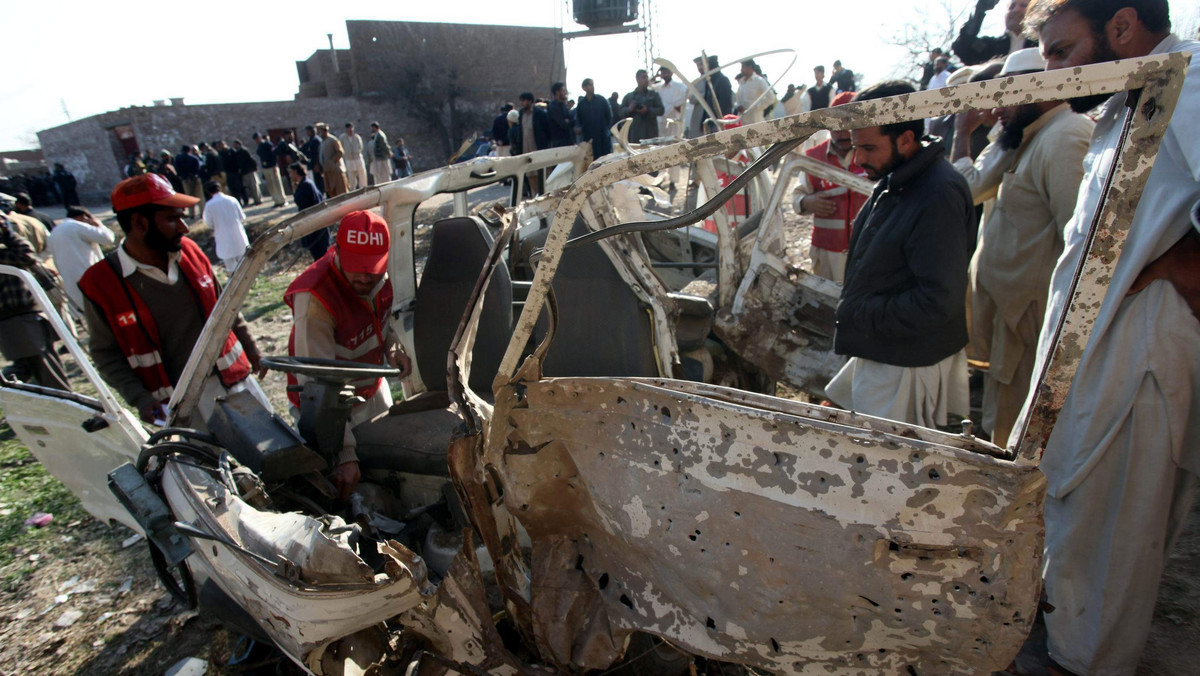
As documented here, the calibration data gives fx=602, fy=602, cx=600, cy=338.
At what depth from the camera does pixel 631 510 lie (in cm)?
160

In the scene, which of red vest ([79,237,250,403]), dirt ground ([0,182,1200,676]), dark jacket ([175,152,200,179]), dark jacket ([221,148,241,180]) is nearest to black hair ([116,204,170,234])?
red vest ([79,237,250,403])

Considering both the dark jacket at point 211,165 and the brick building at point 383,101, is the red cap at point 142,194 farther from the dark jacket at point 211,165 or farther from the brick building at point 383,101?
the brick building at point 383,101

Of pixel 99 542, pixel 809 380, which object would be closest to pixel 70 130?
→ pixel 99 542

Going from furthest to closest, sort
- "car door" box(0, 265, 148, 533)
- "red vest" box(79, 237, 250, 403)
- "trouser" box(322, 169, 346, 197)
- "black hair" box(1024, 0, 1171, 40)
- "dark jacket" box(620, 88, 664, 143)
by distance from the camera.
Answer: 1. "trouser" box(322, 169, 346, 197)
2. "dark jacket" box(620, 88, 664, 143)
3. "red vest" box(79, 237, 250, 403)
4. "car door" box(0, 265, 148, 533)
5. "black hair" box(1024, 0, 1171, 40)

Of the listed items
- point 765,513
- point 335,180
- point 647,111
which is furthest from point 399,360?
point 335,180

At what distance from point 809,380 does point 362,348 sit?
2583mm

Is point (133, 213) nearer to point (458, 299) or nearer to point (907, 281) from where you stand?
point (458, 299)

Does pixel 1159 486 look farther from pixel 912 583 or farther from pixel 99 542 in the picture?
pixel 99 542

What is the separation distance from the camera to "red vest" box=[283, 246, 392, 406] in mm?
2936

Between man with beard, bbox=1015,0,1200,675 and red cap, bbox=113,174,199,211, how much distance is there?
11.5 ft

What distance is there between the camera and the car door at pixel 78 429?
2529 millimetres

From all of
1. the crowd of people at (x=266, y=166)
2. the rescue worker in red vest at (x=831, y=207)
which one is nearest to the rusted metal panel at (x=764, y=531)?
the rescue worker in red vest at (x=831, y=207)

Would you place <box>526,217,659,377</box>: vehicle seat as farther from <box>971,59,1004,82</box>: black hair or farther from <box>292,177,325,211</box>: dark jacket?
<box>292,177,325,211</box>: dark jacket

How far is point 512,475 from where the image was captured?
1.78 metres
